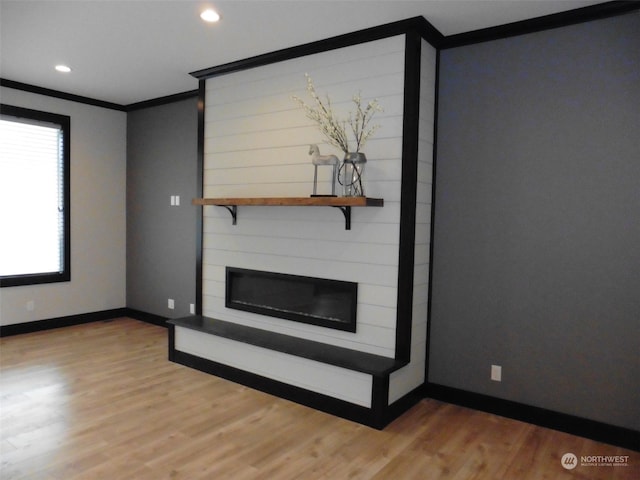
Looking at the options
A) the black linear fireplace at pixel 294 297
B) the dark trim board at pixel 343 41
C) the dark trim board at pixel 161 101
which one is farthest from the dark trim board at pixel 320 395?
the dark trim board at pixel 161 101

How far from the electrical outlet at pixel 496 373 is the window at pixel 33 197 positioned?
4694 mm

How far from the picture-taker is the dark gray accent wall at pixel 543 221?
109 inches

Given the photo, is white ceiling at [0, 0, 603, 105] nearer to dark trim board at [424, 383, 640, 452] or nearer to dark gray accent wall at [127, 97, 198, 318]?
dark gray accent wall at [127, 97, 198, 318]

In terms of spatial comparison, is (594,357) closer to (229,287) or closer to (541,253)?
(541,253)

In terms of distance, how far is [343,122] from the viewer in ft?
11.2

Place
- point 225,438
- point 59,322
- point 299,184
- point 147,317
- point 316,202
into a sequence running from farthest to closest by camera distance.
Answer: point 147,317
point 59,322
point 299,184
point 316,202
point 225,438

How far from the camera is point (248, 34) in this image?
11.1ft

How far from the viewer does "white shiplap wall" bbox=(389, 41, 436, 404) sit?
321 centimetres

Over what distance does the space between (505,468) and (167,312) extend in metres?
4.08

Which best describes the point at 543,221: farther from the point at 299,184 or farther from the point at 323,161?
the point at 299,184

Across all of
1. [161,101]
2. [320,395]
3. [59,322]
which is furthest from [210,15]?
[59,322]

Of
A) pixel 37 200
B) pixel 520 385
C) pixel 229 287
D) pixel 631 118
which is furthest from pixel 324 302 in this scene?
pixel 37 200

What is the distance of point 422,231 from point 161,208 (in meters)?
3.39

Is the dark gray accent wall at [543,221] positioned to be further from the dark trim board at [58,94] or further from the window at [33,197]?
the window at [33,197]
